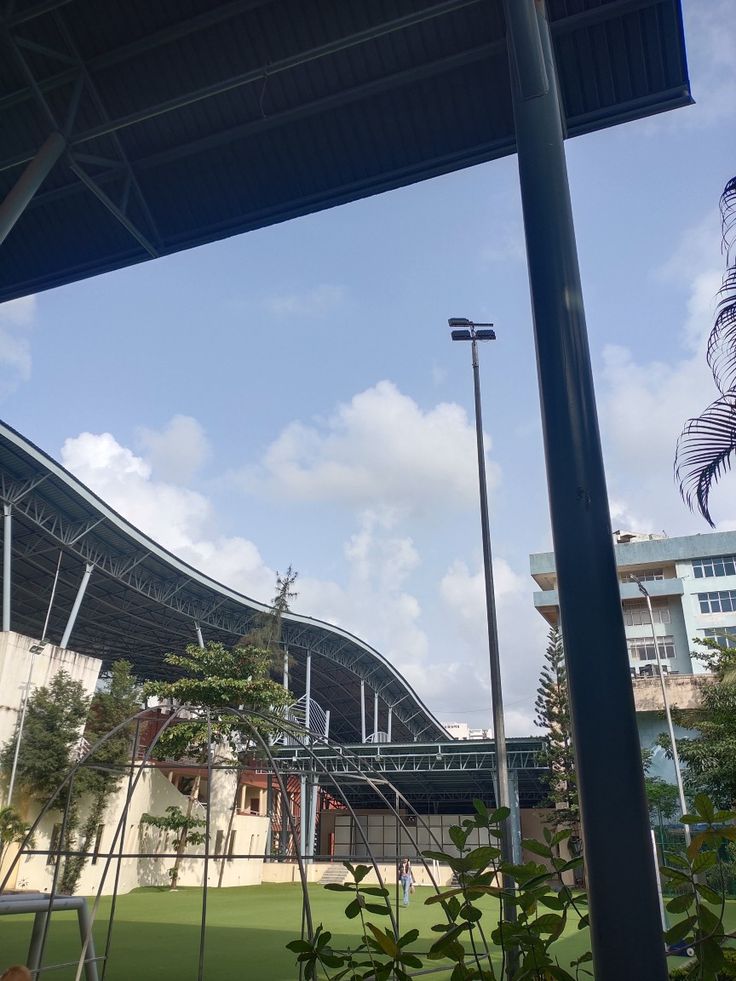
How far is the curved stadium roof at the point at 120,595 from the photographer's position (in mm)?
25719

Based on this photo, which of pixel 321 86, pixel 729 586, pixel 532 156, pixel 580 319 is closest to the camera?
pixel 580 319

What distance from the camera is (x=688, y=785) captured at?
24.3m

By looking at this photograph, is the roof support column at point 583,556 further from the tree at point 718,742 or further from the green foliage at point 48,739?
the green foliage at point 48,739

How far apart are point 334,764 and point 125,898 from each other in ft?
60.8

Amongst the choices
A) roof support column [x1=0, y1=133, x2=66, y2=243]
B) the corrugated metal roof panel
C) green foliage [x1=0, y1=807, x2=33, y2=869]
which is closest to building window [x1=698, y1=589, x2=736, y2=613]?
green foliage [x1=0, y1=807, x2=33, y2=869]

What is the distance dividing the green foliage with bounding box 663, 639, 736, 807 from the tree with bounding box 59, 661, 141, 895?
55.9 feet

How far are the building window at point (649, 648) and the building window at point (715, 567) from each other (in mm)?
3844

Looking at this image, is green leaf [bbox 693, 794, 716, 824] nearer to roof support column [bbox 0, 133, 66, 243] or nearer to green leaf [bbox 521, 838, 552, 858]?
green leaf [bbox 521, 838, 552, 858]

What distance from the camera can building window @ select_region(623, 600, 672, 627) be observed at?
39.5 m

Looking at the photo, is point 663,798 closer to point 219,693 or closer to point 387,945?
point 219,693

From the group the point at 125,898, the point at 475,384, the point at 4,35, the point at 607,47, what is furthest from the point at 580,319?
the point at 125,898

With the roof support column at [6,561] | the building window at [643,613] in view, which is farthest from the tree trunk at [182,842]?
the building window at [643,613]

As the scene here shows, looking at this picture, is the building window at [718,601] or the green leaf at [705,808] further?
the building window at [718,601]

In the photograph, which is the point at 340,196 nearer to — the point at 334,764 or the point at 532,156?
the point at 532,156
